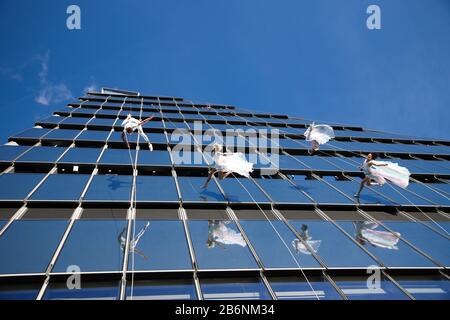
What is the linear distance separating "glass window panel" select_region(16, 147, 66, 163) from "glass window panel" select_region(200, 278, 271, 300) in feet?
27.5

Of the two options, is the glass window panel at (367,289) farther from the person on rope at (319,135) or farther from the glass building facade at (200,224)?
the person on rope at (319,135)

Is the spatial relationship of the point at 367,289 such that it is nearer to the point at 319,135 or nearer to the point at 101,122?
the point at 319,135

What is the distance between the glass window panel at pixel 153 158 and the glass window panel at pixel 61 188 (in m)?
2.41

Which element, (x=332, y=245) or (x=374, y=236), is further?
(x=374, y=236)

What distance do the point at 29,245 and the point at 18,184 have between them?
359cm

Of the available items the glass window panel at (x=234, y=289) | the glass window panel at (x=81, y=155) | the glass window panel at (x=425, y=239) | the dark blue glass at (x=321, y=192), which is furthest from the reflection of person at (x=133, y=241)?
the glass window panel at (x=425, y=239)

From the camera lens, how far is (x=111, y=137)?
1667 centimetres

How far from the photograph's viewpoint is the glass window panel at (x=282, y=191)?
473 inches

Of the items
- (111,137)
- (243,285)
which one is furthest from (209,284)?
(111,137)

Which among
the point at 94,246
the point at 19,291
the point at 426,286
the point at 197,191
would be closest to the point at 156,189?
the point at 197,191

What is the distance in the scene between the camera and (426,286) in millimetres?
8148

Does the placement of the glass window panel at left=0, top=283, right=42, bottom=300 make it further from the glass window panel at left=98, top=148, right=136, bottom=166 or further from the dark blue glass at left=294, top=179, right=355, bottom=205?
the dark blue glass at left=294, top=179, right=355, bottom=205
